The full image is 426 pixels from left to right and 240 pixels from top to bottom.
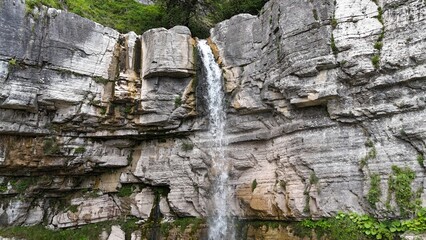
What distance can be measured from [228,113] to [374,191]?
5552 millimetres

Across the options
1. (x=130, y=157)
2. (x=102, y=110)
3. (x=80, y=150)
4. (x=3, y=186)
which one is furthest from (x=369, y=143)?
(x=3, y=186)

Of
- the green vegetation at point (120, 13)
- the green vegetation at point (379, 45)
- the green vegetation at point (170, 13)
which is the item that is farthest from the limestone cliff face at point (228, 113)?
the green vegetation at point (120, 13)

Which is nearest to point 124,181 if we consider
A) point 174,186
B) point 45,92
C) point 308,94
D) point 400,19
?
point 174,186

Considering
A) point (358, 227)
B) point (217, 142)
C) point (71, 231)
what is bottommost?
point (71, 231)

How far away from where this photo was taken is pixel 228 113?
12680 millimetres

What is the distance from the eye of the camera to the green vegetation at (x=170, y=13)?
16.0 meters

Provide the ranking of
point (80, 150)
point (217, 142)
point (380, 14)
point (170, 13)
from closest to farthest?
point (380, 14), point (217, 142), point (80, 150), point (170, 13)

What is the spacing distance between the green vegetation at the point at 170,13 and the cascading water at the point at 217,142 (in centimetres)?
417

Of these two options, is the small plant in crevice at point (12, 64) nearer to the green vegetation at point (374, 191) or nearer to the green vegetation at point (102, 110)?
the green vegetation at point (102, 110)

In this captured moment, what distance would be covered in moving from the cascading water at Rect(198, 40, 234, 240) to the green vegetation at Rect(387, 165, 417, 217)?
5572 millimetres

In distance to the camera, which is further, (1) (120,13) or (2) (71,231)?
(1) (120,13)

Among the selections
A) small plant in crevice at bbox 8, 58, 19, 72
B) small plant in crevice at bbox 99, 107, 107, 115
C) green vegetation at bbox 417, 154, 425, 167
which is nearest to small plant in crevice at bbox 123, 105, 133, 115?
small plant in crevice at bbox 99, 107, 107, 115

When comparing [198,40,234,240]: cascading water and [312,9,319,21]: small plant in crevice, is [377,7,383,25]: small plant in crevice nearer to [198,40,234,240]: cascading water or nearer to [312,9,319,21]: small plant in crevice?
[312,9,319,21]: small plant in crevice

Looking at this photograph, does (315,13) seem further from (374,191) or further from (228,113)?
(374,191)
